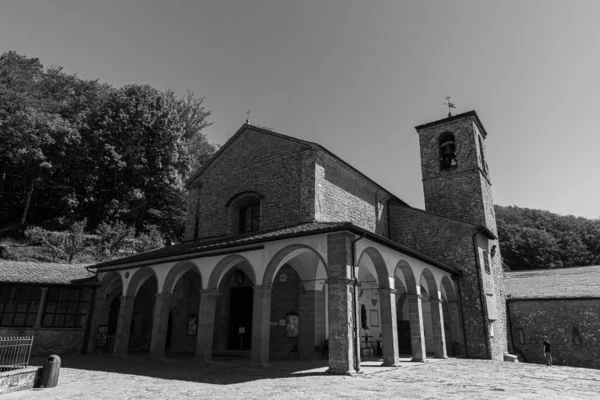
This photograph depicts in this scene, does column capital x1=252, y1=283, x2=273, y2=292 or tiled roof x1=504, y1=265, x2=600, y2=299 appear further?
tiled roof x1=504, y1=265, x2=600, y2=299

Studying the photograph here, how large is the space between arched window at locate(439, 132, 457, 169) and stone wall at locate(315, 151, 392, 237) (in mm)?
3905

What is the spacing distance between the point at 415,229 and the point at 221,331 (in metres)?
9.47

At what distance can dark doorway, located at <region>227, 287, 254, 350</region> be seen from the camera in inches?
537

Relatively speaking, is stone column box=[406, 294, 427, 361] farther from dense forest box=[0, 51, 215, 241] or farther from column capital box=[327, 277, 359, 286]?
dense forest box=[0, 51, 215, 241]

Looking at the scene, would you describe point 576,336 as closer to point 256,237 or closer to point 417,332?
point 417,332

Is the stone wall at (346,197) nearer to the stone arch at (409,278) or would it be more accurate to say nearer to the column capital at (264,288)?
the stone arch at (409,278)

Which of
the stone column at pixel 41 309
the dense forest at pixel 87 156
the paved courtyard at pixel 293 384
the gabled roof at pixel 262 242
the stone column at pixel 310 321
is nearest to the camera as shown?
the paved courtyard at pixel 293 384

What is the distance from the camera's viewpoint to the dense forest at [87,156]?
79.1 feet

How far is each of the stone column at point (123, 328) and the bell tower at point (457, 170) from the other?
46.5ft

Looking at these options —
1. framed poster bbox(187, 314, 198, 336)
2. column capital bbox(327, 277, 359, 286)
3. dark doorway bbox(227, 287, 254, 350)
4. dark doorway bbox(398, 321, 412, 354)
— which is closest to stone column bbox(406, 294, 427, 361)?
column capital bbox(327, 277, 359, 286)

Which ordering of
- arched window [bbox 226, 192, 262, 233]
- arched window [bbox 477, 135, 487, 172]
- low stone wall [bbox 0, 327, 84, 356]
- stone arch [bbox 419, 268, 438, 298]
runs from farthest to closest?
arched window [bbox 477, 135, 487, 172]
arched window [bbox 226, 192, 262, 233]
low stone wall [bbox 0, 327, 84, 356]
stone arch [bbox 419, 268, 438, 298]

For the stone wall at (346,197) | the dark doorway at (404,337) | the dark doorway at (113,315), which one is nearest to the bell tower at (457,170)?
the stone wall at (346,197)

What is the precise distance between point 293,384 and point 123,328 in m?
8.75

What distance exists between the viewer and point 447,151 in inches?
762
